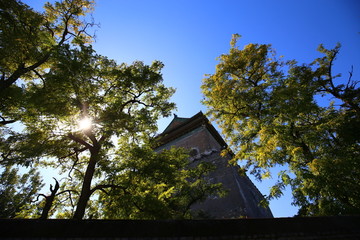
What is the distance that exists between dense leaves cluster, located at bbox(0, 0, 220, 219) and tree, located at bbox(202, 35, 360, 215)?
10.8 feet

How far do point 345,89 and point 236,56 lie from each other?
18.2 ft

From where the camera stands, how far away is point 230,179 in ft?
46.5

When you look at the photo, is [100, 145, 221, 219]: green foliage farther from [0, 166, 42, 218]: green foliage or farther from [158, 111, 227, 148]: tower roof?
[0, 166, 42, 218]: green foliage

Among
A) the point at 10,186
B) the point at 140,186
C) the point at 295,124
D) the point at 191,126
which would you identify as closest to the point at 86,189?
the point at 140,186

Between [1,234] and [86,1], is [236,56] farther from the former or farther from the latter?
[1,234]

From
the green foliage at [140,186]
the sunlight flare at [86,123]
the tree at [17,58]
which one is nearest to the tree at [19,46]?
the tree at [17,58]

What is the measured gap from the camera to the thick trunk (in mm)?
6344

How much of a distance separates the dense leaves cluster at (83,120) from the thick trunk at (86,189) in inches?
1.3

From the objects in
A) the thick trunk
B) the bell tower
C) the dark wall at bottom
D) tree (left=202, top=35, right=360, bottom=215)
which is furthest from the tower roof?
the dark wall at bottom

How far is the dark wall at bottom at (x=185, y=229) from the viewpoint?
231cm

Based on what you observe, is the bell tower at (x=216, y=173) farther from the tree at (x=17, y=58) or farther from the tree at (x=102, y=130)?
the tree at (x=17, y=58)

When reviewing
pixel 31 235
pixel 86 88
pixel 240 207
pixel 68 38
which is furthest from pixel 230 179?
pixel 68 38

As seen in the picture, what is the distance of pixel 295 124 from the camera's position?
7.49 m

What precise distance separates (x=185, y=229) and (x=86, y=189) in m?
5.86
